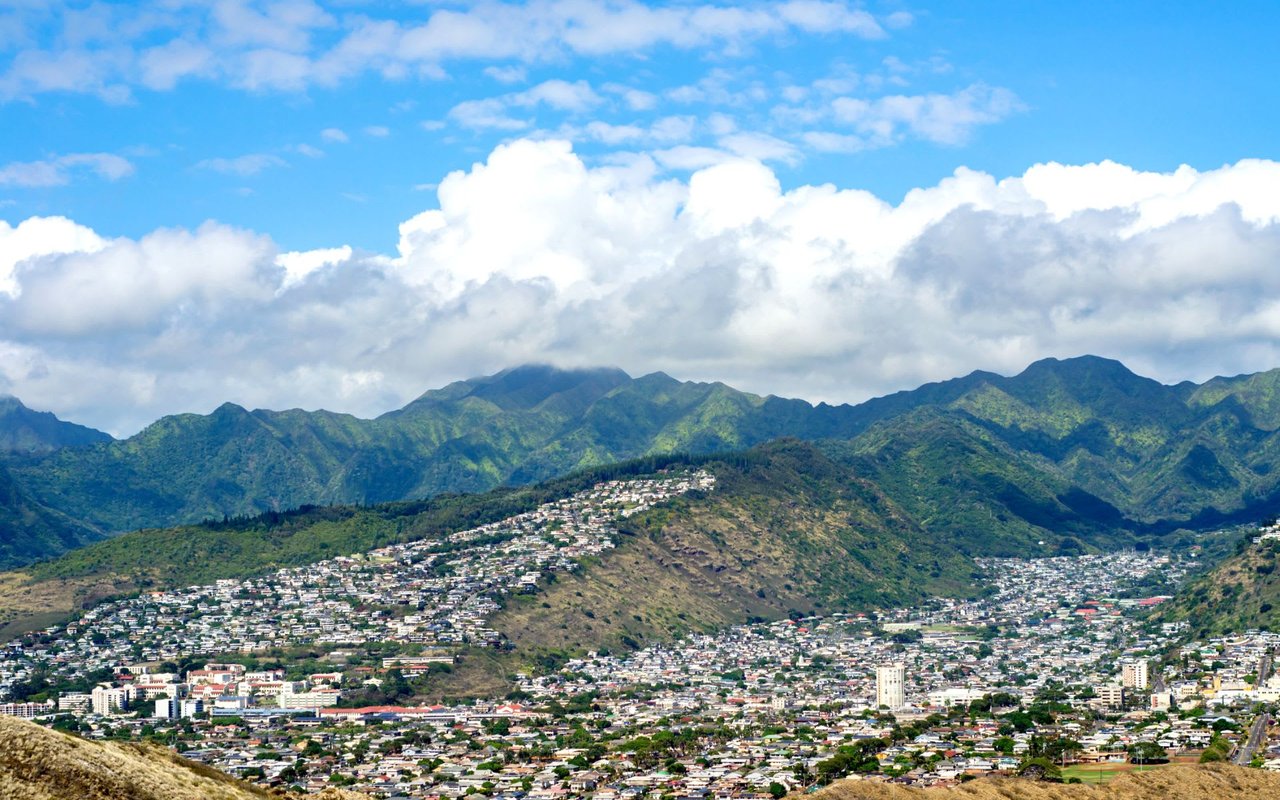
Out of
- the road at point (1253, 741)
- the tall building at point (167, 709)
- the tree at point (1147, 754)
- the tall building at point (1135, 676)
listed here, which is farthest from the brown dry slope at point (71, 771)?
the tall building at point (1135, 676)

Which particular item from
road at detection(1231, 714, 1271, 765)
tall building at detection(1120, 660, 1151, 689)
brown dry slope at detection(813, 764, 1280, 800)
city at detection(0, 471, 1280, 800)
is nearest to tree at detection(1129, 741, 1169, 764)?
city at detection(0, 471, 1280, 800)

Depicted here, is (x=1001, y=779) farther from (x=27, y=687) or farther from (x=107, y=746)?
(x=27, y=687)

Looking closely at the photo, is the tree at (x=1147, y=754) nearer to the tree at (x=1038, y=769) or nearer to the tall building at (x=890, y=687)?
the tree at (x=1038, y=769)

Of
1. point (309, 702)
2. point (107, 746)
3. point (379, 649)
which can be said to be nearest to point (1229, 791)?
point (107, 746)

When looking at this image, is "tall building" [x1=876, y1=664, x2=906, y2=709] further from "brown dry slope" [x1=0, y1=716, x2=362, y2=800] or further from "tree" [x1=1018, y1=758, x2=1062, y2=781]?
"brown dry slope" [x1=0, y1=716, x2=362, y2=800]

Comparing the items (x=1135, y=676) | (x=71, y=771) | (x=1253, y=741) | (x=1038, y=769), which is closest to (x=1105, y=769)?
(x=1038, y=769)

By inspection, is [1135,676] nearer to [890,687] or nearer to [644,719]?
[890,687]

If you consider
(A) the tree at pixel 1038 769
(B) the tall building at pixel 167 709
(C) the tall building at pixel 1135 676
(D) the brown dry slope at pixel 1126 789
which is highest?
(B) the tall building at pixel 167 709
